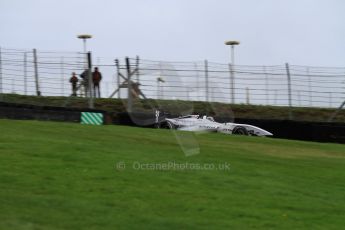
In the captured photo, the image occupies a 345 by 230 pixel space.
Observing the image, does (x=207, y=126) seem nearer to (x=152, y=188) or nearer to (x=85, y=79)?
(x=85, y=79)

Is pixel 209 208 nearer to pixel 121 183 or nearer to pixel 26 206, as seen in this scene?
pixel 121 183

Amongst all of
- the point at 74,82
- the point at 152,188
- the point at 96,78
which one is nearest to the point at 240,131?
the point at 96,78

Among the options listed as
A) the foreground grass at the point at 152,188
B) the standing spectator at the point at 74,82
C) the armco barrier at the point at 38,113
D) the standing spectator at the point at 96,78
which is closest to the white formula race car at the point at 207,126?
the armco barrier at the point at 38,113

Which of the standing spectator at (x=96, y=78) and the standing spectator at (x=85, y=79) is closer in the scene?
the standing spectator at (x=85, y=79)

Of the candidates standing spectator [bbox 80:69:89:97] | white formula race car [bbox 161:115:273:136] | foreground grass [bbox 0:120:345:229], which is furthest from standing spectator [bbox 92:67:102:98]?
foreground grass [bbox 0:120:345:229]

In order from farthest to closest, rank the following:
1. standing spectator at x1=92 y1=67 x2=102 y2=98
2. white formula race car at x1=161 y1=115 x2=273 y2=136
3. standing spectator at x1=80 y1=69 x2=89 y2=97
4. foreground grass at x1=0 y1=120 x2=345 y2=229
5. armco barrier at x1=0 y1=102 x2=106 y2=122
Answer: standing spectator at x1=92 y1=67 x2=102 y2=98 < standing spectator at x1=80 y1=69 x2=89 y2=97 < armco barrier at x1=0 y1=102 x2=106 y2=122 < white formula race car at x1=161 y1=115 x2=273 y2=136 < foreground grass at x1=0 y1=120 x2=345 y2=229

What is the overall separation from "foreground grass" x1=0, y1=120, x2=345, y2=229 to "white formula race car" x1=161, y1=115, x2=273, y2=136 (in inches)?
186

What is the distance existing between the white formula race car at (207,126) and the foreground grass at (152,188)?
186 inches

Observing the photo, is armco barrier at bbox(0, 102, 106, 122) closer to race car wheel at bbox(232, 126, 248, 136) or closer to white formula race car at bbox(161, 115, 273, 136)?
white formula race car at bbox(161, 115, 273, 136)

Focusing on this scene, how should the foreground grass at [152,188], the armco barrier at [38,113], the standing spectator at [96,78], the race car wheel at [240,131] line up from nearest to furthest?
the foreground grass at [152,188], the armco barrier at [38,113], the race car wheel at [240,131], the standing spectator at [96,78]

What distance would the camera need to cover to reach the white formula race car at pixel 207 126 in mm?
20359

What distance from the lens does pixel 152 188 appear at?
9.48 meters

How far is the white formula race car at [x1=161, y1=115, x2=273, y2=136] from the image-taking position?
Answer: 66.8 ft

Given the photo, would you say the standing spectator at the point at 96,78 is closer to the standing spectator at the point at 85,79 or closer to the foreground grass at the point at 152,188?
the standing spectator at the point at 85,79
